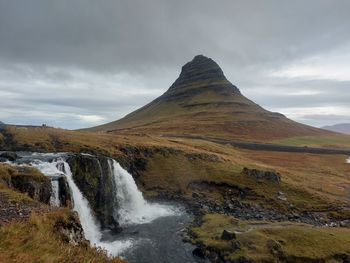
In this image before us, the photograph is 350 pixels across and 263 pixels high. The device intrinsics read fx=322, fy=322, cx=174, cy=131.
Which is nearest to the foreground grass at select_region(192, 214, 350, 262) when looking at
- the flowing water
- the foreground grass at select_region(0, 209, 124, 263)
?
the flowing water

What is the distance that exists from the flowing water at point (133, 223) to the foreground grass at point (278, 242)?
3.83m

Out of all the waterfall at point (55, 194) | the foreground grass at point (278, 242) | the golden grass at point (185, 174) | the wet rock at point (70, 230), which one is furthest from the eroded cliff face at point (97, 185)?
the wet rock at point (70, 230)

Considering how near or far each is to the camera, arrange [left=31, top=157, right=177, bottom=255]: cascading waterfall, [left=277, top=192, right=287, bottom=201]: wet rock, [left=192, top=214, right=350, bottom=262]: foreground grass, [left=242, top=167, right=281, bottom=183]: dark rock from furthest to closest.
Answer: [left=242, top=167, right=281, bottom=183]: dark rock < [left=277, top=192, right=287, bottom=201]: wet rock < [left=31, top=157, right=177, bottom=255]: cascading waterfall < [left=192, top=214, right=350, bottom=262]: foreground grass

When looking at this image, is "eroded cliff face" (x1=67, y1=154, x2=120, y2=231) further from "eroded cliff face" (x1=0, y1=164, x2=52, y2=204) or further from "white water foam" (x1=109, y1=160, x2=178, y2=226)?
"eroded cliff face" (x1=0, y1=164, x2=52, y2=204)

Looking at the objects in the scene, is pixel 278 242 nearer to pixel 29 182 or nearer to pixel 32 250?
pixel 29 182

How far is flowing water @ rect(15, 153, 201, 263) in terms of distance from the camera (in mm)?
39281

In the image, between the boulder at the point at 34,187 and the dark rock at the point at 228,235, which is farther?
the dark rock at the point at 228,235

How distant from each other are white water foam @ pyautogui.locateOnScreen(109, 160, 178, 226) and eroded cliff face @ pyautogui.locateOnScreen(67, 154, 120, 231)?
1893 millimetres

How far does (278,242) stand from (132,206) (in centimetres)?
2805

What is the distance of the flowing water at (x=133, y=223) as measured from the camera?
39281 millimetres

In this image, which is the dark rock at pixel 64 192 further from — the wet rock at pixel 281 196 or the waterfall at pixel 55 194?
the wet rock at pixel 281 196

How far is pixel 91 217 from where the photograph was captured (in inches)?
1834

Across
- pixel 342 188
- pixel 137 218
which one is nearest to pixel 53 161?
pixel 137 218

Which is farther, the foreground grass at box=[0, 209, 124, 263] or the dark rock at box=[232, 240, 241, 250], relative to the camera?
the dark rock at box=[232, 240, 241, 250]
